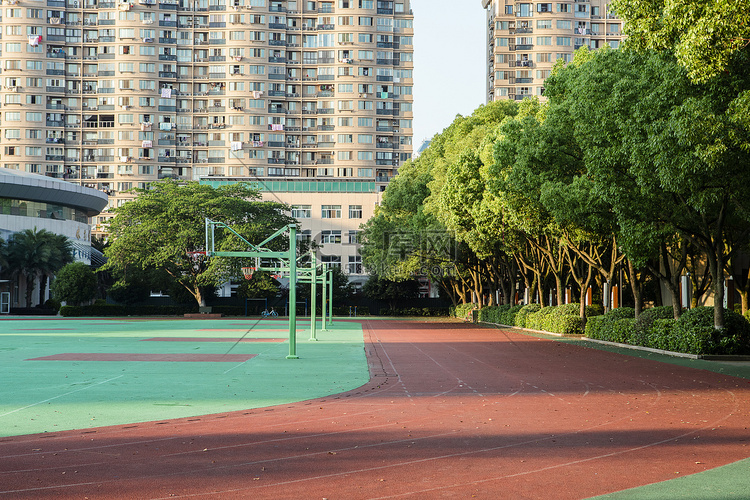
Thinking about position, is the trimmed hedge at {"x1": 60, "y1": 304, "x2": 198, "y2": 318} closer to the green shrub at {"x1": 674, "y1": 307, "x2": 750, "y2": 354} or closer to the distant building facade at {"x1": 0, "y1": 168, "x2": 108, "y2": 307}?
the distant building facade at {"x1": 0, "y1": 168, "x2": 108, "y2": 307}

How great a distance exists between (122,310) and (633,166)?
58.4 metres

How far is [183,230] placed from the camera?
66125mm

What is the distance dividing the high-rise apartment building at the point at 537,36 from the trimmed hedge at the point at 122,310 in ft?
201

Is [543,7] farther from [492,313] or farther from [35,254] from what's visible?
[35,254]

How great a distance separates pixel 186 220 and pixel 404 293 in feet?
80.3

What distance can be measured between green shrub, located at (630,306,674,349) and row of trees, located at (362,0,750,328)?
1.10 metres

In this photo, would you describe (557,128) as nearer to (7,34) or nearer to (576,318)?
(576,318)

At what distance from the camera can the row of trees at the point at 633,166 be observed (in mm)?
16641

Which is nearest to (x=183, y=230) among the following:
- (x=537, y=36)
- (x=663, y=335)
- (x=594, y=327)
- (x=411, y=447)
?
(x=594, y=327)

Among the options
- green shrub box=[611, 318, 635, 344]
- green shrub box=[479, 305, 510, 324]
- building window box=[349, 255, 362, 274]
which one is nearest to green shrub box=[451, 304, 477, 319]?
green shrub box=[479, 305, 510, 324]

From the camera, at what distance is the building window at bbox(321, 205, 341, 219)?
9838 cm

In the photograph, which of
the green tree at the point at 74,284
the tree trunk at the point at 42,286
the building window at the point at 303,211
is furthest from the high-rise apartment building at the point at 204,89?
the green tree at the point at 74,284

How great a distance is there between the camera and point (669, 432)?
33.7 feet

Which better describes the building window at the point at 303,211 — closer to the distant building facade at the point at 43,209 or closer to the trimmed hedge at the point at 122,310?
the distant building facade at the point at 43,209
